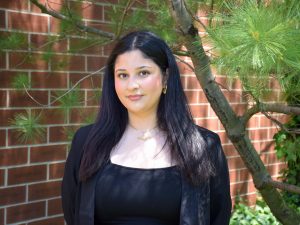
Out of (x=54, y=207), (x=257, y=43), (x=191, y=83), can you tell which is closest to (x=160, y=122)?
(x=257, y=43)

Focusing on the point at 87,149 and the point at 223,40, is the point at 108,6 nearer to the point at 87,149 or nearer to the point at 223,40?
the point at 87,149

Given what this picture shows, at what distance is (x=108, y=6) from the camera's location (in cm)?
359

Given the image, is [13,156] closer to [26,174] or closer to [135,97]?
[26,174]

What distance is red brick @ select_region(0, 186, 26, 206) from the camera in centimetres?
318

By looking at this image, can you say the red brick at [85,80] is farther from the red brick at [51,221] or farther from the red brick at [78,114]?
the red brick at [51,221]

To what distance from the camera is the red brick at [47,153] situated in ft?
10.8

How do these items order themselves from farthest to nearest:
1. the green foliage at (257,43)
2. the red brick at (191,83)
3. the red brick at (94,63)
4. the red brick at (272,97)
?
the red brick at (191,83), the red brick at (94,63), the red brick at (272,97), the green foliage at (257,43)

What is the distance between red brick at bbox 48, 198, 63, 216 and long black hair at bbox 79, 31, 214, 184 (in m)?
1.36

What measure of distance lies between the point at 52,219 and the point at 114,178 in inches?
60.3

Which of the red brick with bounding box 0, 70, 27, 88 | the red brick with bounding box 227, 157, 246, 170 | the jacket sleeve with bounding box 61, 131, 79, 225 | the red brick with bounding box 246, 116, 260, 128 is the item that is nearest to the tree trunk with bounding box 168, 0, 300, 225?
the jacket sleeve with bounding box 61, 131, 79, 225

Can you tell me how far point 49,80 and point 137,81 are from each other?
55.1 inches

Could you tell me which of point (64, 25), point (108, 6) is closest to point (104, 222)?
point (64, 25)

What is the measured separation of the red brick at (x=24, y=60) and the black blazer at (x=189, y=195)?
3.23ft

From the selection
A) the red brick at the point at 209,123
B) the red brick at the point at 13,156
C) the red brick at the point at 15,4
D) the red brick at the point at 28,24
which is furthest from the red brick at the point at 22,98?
the red brick at the point at 209,123
